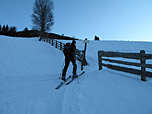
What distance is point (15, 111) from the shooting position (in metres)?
2.51

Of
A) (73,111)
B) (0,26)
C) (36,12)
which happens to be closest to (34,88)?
(73,111)

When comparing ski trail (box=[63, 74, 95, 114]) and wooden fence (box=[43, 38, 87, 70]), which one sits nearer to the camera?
ski trail (box=[63, 74, 95, 114])

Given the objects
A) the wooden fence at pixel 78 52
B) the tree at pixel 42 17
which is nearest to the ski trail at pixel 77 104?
the wooden fence at pixel 78 52

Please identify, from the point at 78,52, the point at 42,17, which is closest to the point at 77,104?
the point at 78,52

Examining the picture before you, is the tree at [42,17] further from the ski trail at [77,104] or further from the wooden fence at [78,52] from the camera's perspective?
the ski trail at [77,104]

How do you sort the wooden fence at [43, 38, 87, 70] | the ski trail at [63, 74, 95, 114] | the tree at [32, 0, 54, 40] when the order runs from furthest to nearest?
1. the tree at [32, 0, 54, 40]
2. the wooden fence at [43, 38, 87, 70]
3. the ski trail at [63, 74, 95, 114]

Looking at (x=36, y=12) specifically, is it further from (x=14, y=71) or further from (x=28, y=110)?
(x=28, y=110)

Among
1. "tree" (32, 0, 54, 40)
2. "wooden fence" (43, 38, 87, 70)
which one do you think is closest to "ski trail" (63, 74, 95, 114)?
"wooden fence" (43, 38, 87, 70)

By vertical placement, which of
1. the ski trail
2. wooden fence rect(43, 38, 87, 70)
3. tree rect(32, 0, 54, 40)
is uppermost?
tree rect(32, 0, 54, 40)

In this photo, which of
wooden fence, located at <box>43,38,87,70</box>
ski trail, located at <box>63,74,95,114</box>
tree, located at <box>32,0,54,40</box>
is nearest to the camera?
ski trail, located at <box>63,74,95,114</box>

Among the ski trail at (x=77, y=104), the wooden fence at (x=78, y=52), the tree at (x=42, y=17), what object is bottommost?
the ski trail at (x=77, y=104)

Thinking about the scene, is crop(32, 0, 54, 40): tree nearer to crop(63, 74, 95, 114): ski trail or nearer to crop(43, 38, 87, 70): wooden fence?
crop(43, 38, 87, 70): wooden fence

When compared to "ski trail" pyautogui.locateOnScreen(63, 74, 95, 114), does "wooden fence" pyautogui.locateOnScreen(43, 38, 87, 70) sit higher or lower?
higher

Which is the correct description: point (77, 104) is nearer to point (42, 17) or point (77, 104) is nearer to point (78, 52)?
point (78, 52)
